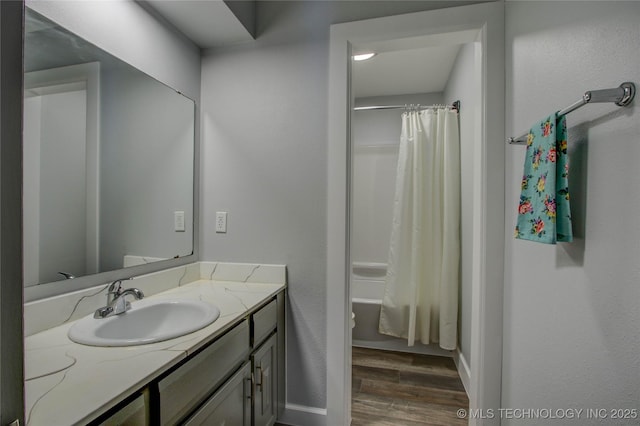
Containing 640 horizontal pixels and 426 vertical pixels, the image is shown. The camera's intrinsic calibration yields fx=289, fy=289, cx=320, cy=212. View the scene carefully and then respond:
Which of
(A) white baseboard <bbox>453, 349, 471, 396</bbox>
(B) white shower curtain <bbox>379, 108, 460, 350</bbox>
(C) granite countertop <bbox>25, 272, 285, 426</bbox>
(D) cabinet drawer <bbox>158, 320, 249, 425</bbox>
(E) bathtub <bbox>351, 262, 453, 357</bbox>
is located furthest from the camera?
(E) bathtub <bbox>351, 262, 453, 357</bbox>

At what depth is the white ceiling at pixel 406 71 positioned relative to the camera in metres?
2.32

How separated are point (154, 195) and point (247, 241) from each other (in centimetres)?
56

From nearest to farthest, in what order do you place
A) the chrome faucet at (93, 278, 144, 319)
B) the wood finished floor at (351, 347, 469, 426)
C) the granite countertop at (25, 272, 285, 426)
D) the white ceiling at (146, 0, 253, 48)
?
the granite countertop at (25, 272, 285, 426) → the chrome faucet at (93, 278, 144, 319) → the white ceiling at (146, 0, 253, 48) → the wood finished floor at (351, 347, 469, 426)

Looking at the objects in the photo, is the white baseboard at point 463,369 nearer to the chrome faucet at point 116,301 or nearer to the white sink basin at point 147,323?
the white sink basin at point 147,323

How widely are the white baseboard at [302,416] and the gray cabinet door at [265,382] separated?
159 mm

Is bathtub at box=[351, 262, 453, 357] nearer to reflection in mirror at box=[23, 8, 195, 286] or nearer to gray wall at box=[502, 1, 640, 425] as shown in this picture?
gray wall at box=[502, 1, 640, 425]

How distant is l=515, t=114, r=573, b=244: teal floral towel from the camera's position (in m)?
0.85

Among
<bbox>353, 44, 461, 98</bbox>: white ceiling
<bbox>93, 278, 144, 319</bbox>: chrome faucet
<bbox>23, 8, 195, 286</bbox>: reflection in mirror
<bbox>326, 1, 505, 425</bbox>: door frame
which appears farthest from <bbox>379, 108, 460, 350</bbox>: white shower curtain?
<bbox>93, 278, 144, 319</bbox>: chrome faucet

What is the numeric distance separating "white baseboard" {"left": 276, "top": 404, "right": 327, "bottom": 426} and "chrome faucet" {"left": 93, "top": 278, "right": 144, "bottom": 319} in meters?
1.07

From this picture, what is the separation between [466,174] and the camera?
2172 mm

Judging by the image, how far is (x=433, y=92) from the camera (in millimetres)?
3029

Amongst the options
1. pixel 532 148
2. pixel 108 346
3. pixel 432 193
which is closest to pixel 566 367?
pixel 532 148

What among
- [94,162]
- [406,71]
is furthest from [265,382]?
[406,71]

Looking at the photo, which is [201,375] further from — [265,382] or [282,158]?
[282,158]
